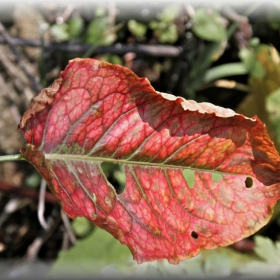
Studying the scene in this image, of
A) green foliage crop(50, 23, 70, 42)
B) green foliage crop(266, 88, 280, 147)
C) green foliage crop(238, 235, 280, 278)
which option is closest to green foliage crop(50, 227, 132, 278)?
green foliage crop(238, 235, 280, 278)

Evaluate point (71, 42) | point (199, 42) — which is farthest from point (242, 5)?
point (71, 42)

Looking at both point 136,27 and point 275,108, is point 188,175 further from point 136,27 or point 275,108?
point 136,27

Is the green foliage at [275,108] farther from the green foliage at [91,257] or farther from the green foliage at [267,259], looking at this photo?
the green foliage at [91,257]

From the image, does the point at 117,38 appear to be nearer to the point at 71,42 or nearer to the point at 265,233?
the point at 71,42

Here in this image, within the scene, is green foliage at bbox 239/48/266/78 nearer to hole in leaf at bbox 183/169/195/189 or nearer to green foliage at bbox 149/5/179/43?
green foliage at bbox 149/5/179/43

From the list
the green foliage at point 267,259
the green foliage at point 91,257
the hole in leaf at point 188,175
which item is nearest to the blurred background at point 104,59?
the green foliage at point 91,257
